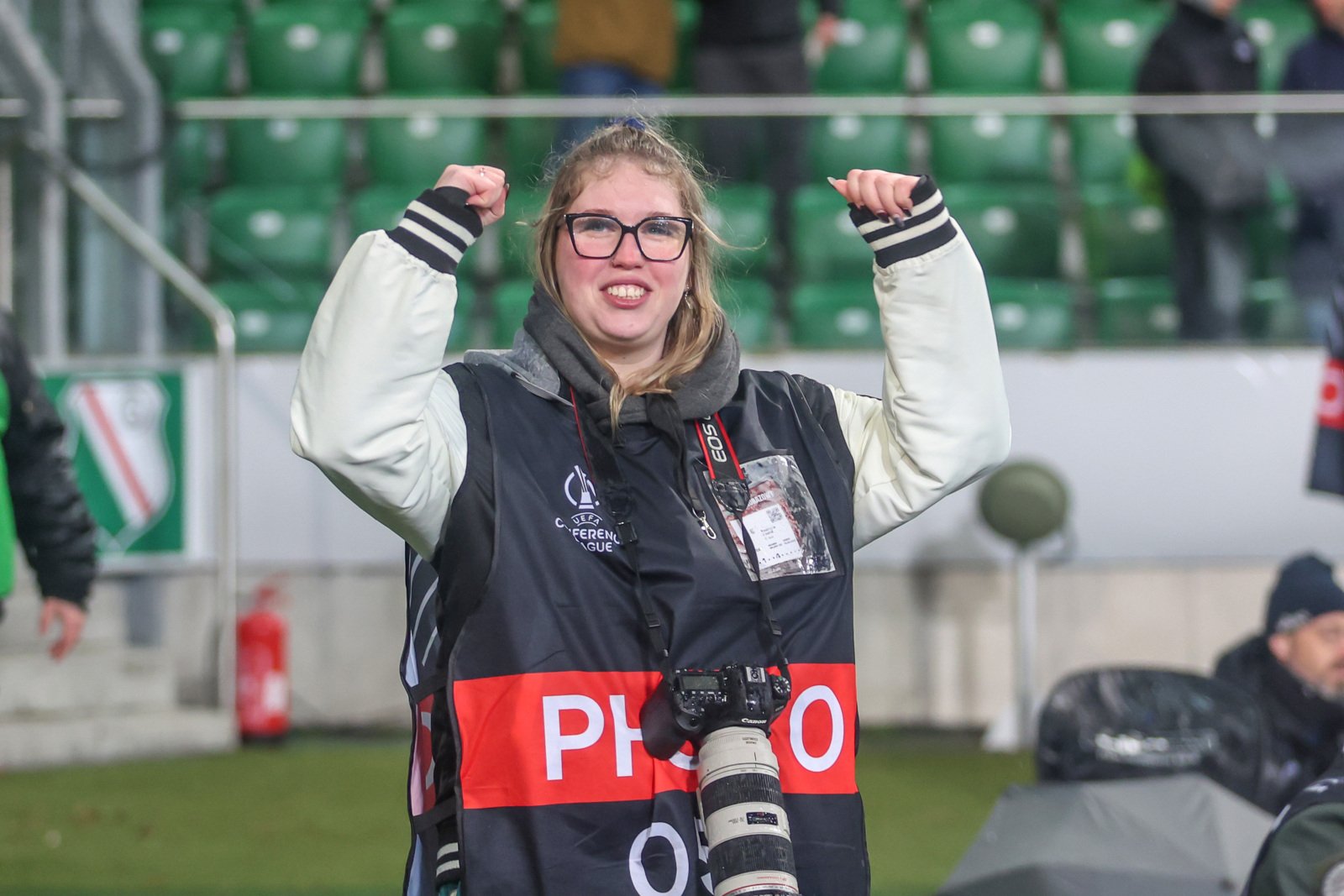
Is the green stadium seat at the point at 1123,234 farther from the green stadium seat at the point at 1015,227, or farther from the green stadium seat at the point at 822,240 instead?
the green stadium seat at the point at 822,240

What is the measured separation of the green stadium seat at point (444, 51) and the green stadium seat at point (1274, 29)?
354cm

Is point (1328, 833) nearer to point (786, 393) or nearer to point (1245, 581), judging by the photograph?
point (786, 393)

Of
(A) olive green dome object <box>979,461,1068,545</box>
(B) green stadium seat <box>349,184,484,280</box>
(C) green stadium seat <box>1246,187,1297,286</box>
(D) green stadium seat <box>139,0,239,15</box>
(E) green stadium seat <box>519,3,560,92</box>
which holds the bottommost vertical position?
(A) olive green dome object <box>979,461,1068,545</box>

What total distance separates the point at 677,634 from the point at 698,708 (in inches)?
4.2

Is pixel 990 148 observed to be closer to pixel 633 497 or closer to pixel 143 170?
pixel 143 170

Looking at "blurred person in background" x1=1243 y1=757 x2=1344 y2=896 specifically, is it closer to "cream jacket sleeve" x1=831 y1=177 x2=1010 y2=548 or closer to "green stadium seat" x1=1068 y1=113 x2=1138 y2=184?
"cream jacket sleeve" x1=831 y1=177 x2=1010 y2=548

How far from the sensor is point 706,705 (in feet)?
6.57

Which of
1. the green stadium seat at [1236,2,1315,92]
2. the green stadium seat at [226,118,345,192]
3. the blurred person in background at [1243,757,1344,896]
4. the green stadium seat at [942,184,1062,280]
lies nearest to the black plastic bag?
the blurred person in background at [1243,757,1344,896]

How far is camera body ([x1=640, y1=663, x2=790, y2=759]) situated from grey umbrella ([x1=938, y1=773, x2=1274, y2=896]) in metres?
1.62

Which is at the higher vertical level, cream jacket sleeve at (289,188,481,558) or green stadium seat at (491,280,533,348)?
green stadium seat at (491,280,533,348)

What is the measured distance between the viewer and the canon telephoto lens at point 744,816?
6.24 feet

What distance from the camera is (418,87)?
27.8ft

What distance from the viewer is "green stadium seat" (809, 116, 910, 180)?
691 centimetres

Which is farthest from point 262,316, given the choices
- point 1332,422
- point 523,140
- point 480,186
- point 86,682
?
point 480,186
